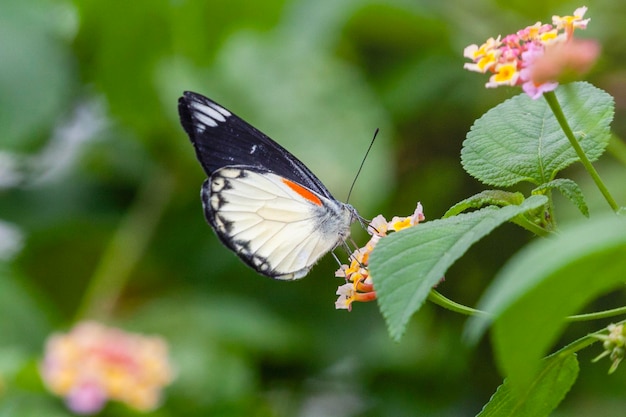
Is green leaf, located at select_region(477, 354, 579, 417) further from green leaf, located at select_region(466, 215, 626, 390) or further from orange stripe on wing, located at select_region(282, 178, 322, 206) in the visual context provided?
orange stripe on wing, located at select_region(282, 178, 322, 206)

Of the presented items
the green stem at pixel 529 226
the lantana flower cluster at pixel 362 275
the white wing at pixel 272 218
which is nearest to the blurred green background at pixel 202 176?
the white wing at pixel 272 218

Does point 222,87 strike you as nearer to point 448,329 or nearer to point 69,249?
point 69,249

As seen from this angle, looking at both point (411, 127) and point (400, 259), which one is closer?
point (400, 259)

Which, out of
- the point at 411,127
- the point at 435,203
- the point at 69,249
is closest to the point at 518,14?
the point at 411,127

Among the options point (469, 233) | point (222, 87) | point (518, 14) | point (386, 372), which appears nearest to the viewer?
point (469, 233)

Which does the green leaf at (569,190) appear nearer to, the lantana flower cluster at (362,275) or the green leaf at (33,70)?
the lantana flower cluster at (362,275)

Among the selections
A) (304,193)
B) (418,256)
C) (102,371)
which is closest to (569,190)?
(418,256)

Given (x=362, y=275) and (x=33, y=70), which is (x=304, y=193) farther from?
(x=33, y=70)
